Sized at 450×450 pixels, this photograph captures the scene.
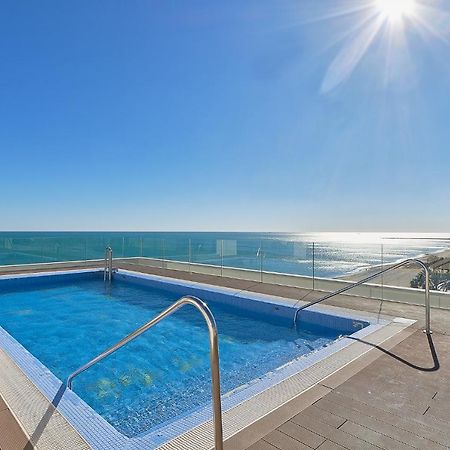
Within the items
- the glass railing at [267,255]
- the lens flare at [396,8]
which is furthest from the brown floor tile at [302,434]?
the lens flare at [396,8]

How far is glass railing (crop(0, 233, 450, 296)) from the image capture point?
21.0 ft

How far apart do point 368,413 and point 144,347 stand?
12.0ft

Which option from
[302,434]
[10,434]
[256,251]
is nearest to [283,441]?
[302,434]

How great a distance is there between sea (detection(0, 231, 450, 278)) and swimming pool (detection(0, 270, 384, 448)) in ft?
6.58

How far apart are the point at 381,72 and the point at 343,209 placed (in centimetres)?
2544

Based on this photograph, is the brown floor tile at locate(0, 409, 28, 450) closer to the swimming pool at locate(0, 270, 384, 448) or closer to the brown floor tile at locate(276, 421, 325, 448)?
the swimming pool at locate(0, 270, 384, 448)

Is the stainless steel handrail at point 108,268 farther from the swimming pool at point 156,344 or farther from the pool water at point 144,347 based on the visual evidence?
the pool water at point 144,347

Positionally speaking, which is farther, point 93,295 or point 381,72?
point 93,295

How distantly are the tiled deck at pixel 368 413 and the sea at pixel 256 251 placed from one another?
11.3 feet

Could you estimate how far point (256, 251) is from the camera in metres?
8.98

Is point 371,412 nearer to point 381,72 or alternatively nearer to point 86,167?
point 381,72

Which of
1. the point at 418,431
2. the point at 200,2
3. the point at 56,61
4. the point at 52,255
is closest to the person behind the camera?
the point at 418,431

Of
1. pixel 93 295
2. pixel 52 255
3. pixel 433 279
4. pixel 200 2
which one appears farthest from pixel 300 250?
pixel 52 255

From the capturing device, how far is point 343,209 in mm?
31281
